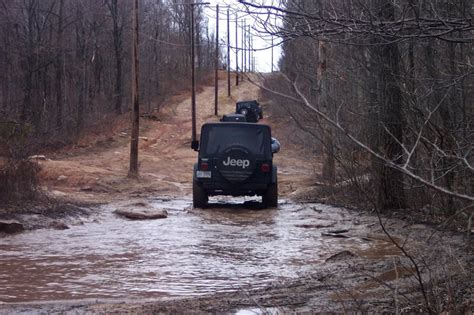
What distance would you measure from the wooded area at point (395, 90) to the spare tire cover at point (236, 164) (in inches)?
97.0

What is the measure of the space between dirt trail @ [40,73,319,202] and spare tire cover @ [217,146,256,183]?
151 inches

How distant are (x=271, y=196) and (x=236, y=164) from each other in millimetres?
1479

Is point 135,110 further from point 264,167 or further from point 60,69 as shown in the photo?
point 60,69

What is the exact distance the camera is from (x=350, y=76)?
14.7m

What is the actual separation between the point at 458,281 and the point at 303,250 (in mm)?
4580

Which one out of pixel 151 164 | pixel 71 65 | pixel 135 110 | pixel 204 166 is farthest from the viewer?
pixel 71 65

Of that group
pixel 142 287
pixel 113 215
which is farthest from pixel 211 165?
pixel 142 287

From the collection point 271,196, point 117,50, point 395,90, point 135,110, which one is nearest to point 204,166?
point 271,196

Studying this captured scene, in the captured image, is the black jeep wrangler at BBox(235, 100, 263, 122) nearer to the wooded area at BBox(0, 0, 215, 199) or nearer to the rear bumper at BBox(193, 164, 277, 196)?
the wooded area at BBox(0, 0, 215, 199)

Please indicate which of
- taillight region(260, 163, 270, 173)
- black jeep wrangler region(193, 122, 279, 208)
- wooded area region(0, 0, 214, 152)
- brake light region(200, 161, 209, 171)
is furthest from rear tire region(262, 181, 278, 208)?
wooded area region(0, 0, 214, 152)

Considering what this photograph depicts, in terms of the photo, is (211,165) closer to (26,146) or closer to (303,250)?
(26,146)

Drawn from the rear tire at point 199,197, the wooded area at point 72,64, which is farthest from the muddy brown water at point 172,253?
the wooded area at point 72,64

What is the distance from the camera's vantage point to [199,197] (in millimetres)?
16906

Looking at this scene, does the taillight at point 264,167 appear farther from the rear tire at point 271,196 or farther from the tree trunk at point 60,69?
the tree trunk at point 60,69
